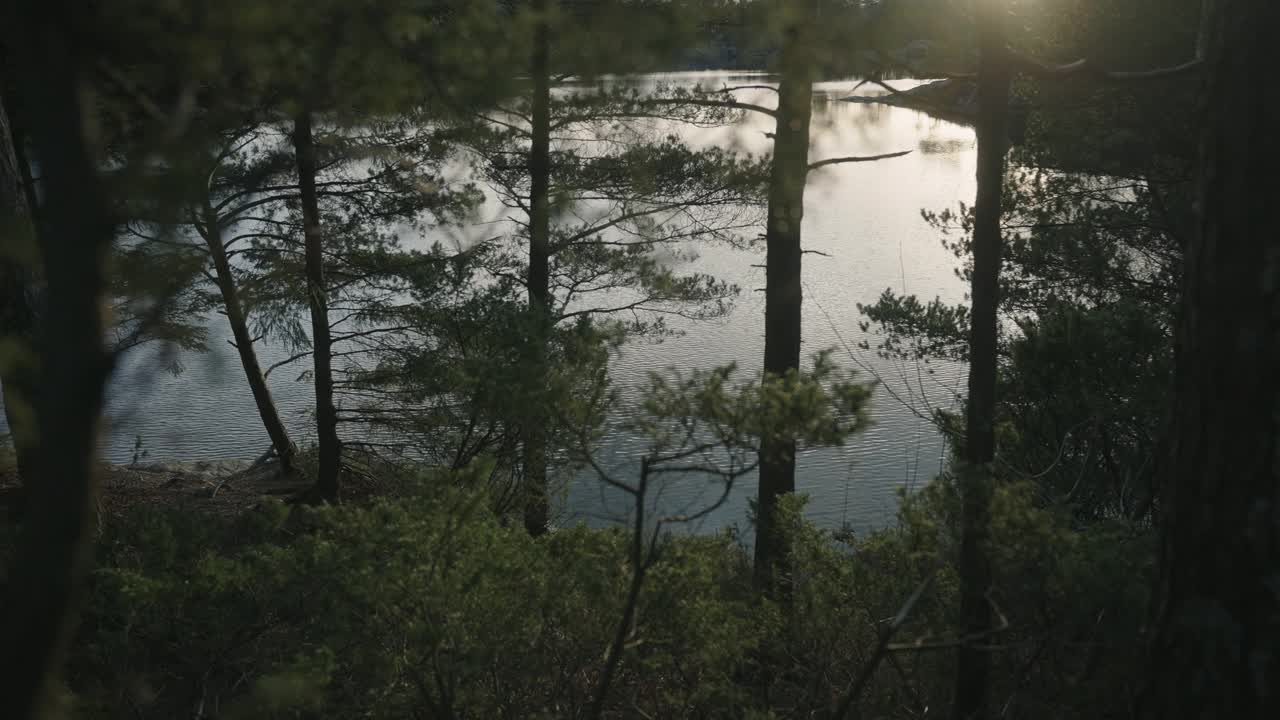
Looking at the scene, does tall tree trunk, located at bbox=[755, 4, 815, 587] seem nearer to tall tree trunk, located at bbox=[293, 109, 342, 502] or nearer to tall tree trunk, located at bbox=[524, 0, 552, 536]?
tall tree trunk, located at bbox=[524, 0, 552, 536]

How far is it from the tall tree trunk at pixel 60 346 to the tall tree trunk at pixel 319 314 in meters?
7.54

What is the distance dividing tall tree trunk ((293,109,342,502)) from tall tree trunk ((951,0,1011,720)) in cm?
685

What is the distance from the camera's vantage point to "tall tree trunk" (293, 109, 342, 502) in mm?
9023

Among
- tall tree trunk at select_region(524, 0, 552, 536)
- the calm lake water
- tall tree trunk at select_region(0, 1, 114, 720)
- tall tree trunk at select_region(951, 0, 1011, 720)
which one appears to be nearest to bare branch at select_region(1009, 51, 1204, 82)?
tall tree trunk at select_region(951, 0, 1011, 720)

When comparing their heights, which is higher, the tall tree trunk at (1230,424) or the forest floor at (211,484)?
the tall tree trunk at (1230,424)

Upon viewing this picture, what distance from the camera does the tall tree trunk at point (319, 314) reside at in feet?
29.6

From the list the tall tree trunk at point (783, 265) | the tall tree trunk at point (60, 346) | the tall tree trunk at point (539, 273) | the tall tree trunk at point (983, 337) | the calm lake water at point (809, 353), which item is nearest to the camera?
the tall tree trunk at point (60, 346)

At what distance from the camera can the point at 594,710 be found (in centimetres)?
265

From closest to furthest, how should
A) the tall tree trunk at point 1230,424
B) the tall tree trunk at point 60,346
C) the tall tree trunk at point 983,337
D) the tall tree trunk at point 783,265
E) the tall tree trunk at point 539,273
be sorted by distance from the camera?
the tall tree trunk at point 60,346 → the tall tree trunk at point 1230,424 → the tall tree trunk at point 983,337 → the tall tree trunk at point 539,273 → the tall tree trunk at point 783,265

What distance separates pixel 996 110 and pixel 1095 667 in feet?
5.96

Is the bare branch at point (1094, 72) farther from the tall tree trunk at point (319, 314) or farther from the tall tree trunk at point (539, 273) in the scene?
the tall tree trunk at point (319, 314)

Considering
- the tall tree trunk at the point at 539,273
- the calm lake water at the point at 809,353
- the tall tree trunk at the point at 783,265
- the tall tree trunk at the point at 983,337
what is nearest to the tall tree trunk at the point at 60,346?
the tall tree trunk at the point at 539,273

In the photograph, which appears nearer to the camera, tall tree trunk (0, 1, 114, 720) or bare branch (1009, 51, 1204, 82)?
tall tree trunk (0, 1, 114, 720)

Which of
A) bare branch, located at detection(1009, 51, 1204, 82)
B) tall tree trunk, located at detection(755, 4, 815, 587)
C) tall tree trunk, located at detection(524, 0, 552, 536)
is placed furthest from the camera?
tall tree trunk, located at detection(755, 4, 815, 587)
